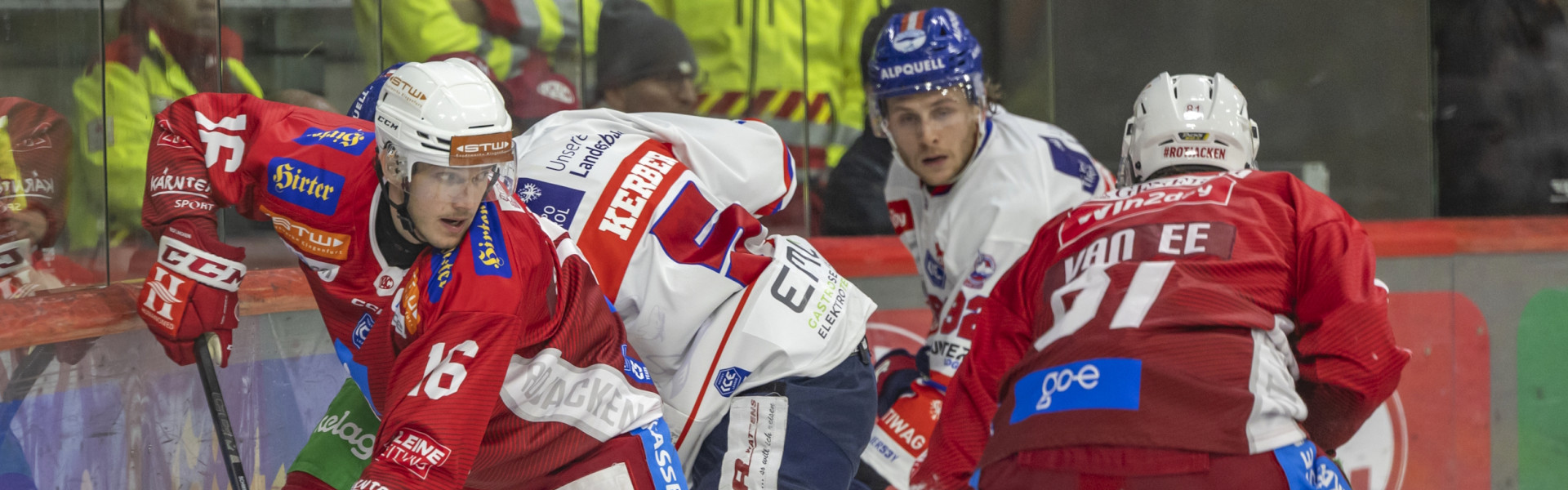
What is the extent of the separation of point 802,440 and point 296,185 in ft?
3.14

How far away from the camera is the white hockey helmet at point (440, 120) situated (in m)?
1.89

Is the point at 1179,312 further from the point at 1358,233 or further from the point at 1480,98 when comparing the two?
the point at 1480,98

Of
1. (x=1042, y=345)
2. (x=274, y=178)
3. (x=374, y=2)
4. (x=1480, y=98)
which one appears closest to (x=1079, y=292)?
(x=1042, y=345)

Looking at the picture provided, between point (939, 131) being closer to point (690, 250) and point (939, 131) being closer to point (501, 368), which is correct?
point (690, 250)

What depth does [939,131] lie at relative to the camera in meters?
3.32

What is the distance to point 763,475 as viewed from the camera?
240 cm

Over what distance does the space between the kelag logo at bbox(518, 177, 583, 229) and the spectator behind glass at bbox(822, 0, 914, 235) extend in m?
2.41

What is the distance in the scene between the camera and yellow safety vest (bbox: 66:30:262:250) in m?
2.51

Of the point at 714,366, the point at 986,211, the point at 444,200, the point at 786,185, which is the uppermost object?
the point at 444,200

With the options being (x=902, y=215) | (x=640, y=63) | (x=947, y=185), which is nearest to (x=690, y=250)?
(x=947, y=185)

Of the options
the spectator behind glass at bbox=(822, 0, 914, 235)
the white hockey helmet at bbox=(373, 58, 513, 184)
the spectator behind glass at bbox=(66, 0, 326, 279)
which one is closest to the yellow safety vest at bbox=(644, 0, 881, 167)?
the spectator behind glass at bbox=(822, 0, 914, 235)

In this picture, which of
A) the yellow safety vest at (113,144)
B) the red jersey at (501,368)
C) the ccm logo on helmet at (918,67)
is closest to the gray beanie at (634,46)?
→ the ccm logo on helmet at (918,67)

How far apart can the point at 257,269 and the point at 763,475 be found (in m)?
1.31

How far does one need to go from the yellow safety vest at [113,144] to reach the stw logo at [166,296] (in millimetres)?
326
